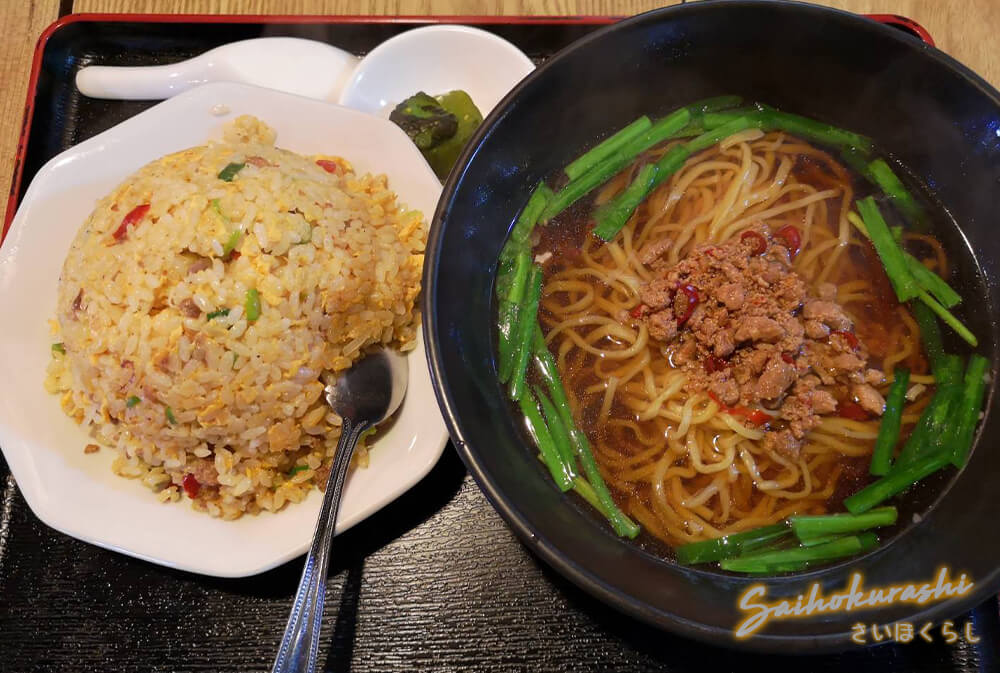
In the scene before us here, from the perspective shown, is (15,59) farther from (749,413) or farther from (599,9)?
(749,413)

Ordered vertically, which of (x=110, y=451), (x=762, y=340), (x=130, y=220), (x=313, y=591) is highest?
(x=762, y=340)

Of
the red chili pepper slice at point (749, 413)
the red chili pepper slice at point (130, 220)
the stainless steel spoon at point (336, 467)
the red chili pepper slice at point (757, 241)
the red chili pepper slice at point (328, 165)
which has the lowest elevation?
the stainless steel spoon at point (336, 467)

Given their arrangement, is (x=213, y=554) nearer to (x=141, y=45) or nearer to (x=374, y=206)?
(x=374, y=206)

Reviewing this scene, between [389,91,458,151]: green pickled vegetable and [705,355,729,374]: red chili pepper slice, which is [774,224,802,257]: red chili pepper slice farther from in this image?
[389,91,458,151]: green pickled vegetable

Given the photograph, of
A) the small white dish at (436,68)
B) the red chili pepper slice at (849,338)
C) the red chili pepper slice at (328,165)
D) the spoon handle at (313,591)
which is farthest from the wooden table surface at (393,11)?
the spoon handle at (313,591)

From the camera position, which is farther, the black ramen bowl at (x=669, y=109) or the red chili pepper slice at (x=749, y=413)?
the red chili pepper slice at (x=749, y=413)

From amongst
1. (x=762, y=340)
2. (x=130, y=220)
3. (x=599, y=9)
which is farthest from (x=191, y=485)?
(x=599, y=9)

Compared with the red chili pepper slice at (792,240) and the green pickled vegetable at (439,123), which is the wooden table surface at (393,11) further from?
the red chili pepper slice at (792,240)
